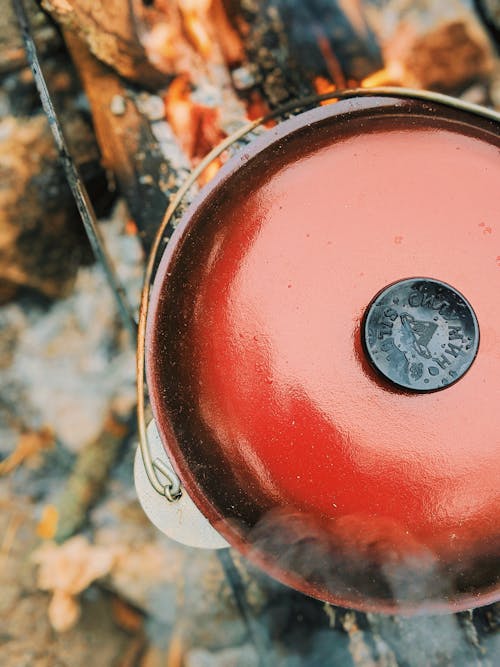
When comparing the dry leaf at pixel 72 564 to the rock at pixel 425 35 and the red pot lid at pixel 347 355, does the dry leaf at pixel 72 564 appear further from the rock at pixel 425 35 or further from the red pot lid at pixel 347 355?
→ the rock at pixel 425 35

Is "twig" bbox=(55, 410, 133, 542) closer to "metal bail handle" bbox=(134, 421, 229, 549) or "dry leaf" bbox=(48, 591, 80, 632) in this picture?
"dry leaf" bbox=(48, 591, 80, 632)

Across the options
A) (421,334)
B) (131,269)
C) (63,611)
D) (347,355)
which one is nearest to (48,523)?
(63,611)

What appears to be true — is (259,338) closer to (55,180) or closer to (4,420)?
(55,180)

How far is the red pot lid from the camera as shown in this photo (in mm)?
1212

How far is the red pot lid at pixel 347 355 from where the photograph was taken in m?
1.21

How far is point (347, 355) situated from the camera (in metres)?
1.21

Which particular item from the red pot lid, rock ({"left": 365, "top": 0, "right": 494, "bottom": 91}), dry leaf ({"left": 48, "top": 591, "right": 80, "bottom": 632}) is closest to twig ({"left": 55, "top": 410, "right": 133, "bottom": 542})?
dry leaf ({"left": 48, "top": 591, "right": 80, "bottom": 632})

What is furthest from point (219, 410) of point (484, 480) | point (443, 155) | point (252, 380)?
point (443, 155)

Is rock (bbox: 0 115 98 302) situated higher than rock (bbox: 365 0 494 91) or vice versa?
rock (bbox: 365 0 494 91)

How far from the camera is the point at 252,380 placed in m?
1.27

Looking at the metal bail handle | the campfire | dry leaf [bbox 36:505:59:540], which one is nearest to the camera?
the metal bail handle

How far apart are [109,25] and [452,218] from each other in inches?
56.3

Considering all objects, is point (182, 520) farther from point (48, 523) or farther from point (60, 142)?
point (48, 523)

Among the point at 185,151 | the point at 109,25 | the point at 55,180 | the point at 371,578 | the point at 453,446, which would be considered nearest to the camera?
the point at 453,446
